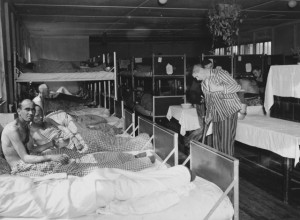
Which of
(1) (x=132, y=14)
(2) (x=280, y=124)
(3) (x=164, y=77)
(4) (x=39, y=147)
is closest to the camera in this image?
(4) (x=39, y=147)

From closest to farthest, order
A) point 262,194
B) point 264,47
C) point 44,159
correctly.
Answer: point 44,159 < point 262,194 < point 264,47

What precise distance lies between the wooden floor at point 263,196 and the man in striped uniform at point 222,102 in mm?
570

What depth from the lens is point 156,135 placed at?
14.7 feet

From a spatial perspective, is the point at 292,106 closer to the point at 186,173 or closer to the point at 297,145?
the point at 297,145

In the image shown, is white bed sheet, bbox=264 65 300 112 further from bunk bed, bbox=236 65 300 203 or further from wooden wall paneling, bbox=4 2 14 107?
wooden wall paneling, bbox=4 2 14 107

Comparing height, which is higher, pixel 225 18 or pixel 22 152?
pixel 225 18

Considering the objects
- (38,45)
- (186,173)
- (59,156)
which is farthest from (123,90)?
(186,173)

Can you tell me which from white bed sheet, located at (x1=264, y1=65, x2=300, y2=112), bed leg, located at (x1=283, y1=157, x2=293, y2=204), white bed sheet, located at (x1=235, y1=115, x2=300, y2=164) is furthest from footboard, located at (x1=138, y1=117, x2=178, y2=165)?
white bed sheet, located at (x1=264, y1=65, x2=300, y2=112)

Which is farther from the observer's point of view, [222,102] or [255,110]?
[255,110]

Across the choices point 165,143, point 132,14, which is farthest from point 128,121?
point 132,14

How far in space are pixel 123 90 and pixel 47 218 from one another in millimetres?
10177

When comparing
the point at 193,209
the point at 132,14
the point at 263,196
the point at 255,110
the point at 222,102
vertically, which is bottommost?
the point at 263,196

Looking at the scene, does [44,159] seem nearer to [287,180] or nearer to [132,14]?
[287,180]

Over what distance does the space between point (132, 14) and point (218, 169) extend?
7.57 metres
